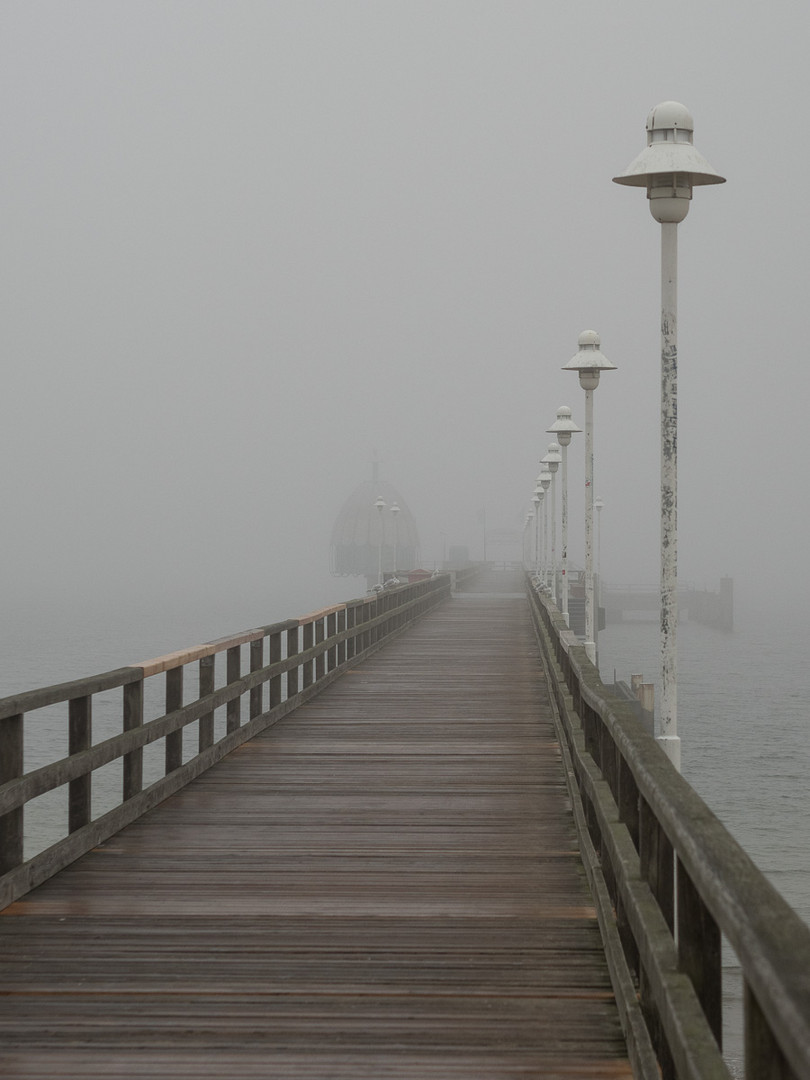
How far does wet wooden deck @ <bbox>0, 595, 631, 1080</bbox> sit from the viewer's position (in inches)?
175

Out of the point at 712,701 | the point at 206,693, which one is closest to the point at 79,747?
the point at 206,693

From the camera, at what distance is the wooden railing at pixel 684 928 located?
2295 millimetres

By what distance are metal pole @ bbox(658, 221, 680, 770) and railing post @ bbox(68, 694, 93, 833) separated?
4082 millimetres

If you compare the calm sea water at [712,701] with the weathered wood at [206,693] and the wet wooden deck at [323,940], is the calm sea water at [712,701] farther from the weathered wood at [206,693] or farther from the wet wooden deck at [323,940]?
the wet wooden deck at [323,940]

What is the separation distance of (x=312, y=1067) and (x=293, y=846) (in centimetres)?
326

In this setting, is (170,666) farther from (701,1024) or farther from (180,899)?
(701,1024)

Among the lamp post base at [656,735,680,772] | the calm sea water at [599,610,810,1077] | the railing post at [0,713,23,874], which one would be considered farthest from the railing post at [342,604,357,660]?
the railing post at [0,713,23,874]

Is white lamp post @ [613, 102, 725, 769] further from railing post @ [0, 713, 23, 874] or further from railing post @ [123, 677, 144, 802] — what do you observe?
railing post @ [0, 713, 23, 874]

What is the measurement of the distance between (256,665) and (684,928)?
9.10 metres

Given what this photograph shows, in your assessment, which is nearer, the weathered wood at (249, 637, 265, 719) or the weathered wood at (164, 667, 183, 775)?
the weathered wood at (164, 667, 183, 775)

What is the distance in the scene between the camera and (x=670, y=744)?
9.27 metres

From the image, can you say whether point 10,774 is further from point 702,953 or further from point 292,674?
point 292,674

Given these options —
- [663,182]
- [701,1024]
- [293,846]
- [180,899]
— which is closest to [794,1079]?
[701,1024]

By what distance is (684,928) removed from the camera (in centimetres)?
345
